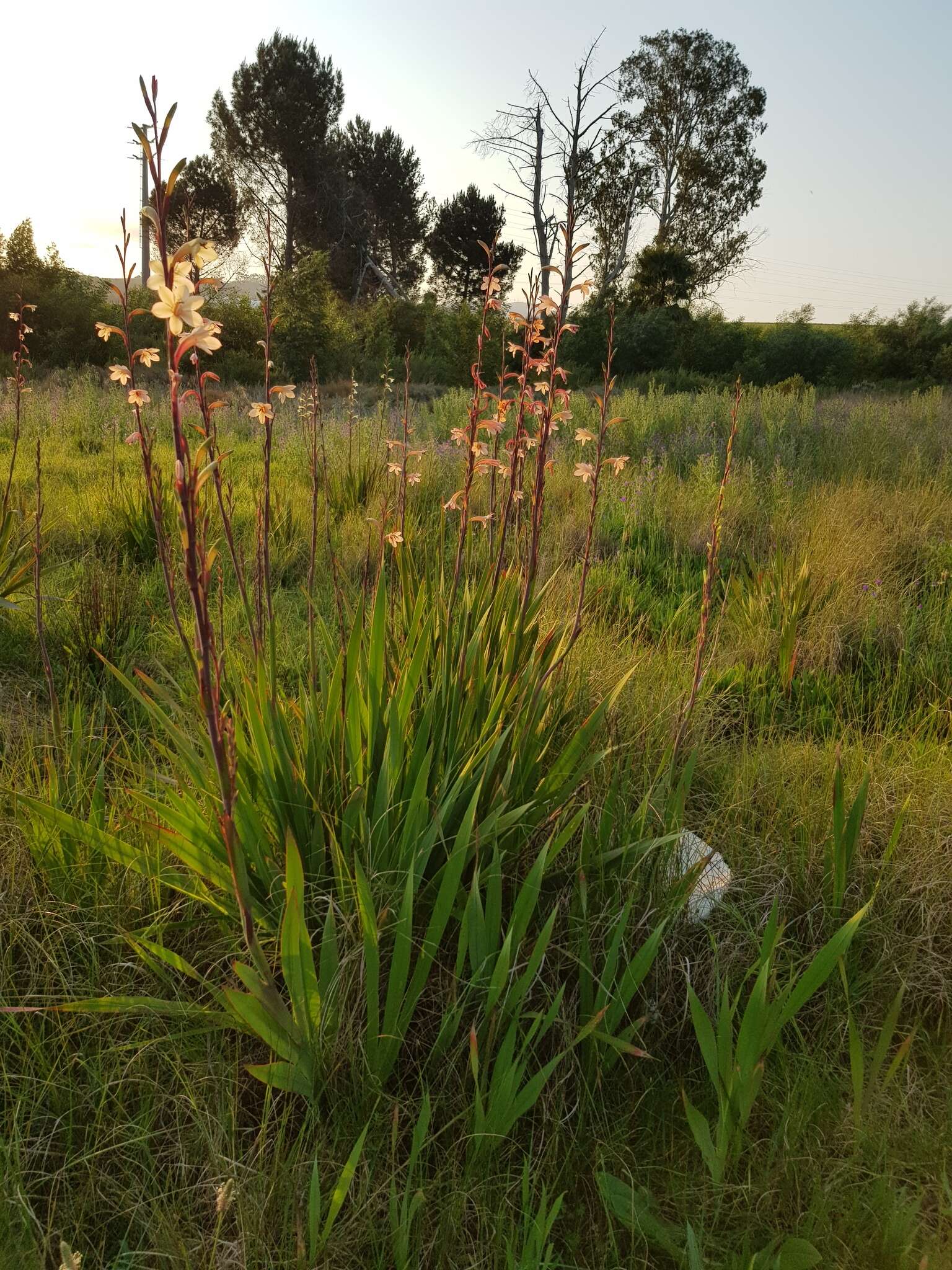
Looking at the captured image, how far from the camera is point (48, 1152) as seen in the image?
131 centimetres

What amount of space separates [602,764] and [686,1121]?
97 centimetres

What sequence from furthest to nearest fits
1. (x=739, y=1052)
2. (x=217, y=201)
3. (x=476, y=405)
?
1. (x=217, y=201)
2. (x=476, y=405)
3. (x=739, y=1052)

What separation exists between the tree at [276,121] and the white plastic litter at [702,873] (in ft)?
132

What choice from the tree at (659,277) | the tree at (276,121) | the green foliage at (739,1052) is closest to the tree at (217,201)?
the tree at (276,121)

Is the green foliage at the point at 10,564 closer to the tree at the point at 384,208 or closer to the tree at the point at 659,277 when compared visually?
the tree at the point at 659,277

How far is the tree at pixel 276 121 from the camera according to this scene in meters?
37.0

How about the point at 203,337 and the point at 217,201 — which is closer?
the point at 203,337

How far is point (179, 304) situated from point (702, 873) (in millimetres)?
1577

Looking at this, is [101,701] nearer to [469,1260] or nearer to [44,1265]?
[44,1265]

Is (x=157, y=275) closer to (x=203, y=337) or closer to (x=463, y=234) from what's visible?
(x=203, y=337)

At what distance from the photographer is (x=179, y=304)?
3.14ft

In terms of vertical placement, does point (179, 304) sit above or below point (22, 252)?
below

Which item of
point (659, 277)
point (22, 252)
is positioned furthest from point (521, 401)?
point (659, 277)

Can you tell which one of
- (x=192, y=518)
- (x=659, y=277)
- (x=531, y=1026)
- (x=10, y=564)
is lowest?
(x=531, y=1026)
